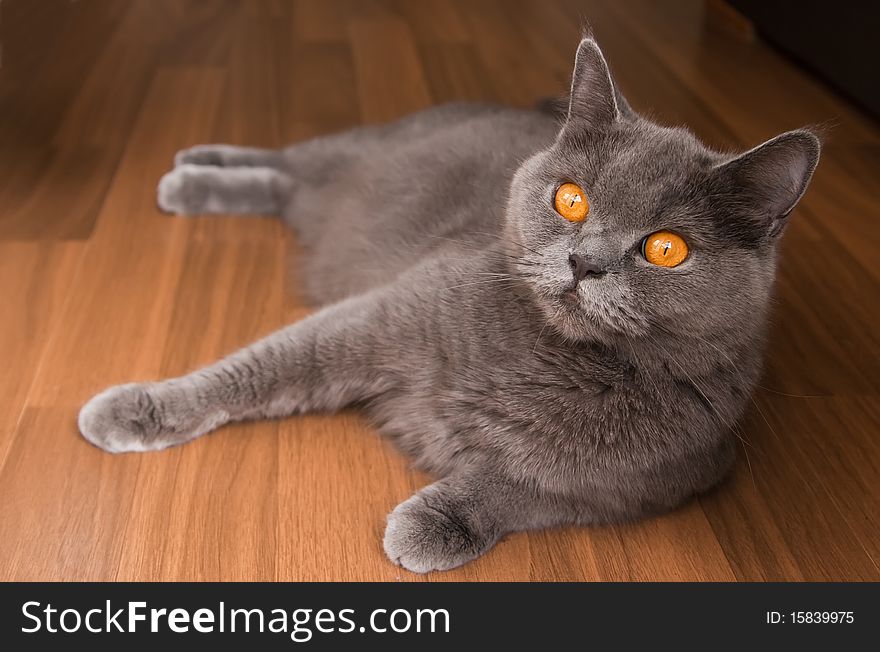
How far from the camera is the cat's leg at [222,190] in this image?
215 cm

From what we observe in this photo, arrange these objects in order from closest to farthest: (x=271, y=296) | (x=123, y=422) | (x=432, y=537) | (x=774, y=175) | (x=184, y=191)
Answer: (x=774, y=175)
(x=432, y=537)
(x=123, y=422)
(x=271, y=296)
(x=184, y=191)

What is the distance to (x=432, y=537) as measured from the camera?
4.40 feet

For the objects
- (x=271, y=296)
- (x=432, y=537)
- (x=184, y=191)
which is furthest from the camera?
(x=184, y=191)

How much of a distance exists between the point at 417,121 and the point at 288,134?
0.58 metres

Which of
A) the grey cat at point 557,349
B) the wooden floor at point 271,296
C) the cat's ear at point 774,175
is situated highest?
the cat's ear at point 774,175

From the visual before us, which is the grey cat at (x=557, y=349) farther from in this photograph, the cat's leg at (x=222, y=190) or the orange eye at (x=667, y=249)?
the cat's leg at (x=222, y=190)

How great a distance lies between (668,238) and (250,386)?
681 millimetres

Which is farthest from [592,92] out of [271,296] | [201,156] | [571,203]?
[201,156]

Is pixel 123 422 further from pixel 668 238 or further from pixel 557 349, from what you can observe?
pixel 668 238

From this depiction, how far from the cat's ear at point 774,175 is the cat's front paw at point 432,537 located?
1.85 ft

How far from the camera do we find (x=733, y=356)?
4.33 feet

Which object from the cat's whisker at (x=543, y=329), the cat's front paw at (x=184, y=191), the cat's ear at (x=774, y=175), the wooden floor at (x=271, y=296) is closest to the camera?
the cat's ear at (x=774, y=175)

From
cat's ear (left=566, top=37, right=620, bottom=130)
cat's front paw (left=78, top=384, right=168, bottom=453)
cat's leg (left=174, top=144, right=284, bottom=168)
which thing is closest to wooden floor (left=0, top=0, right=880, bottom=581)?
cat's front paw (left=78, top=384, right=168, bottom=453)

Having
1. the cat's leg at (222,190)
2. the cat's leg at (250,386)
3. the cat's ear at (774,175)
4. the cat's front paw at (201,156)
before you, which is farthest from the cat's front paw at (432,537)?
the cat's front paw at (201,156)
